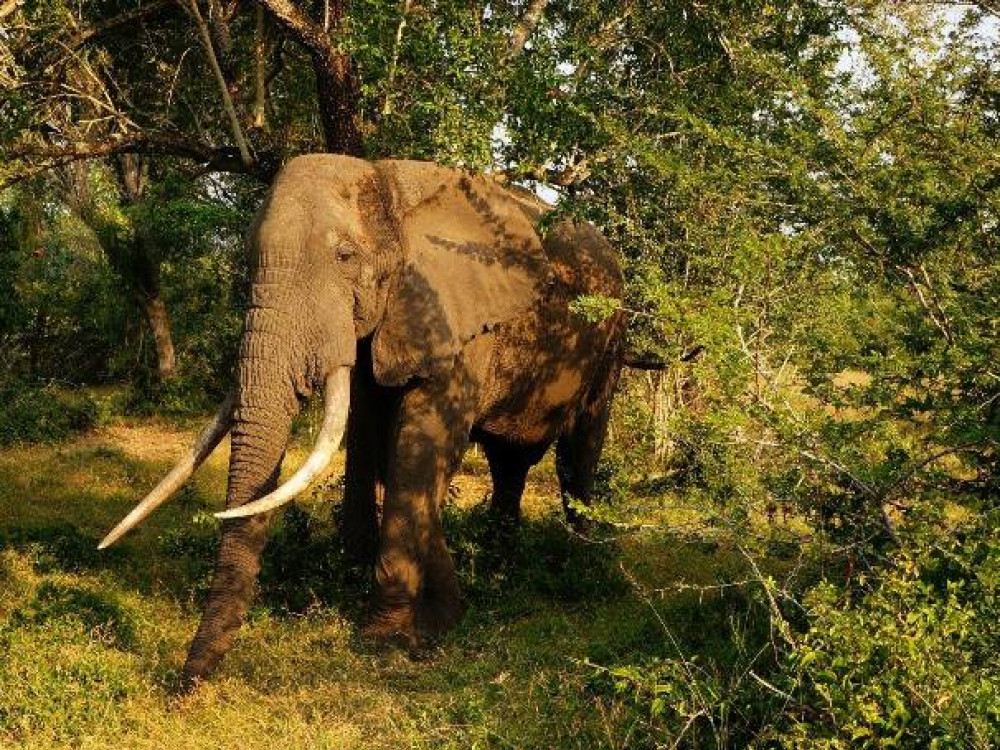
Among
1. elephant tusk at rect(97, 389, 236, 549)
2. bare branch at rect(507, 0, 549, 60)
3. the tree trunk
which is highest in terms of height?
bare branch at rect(507, 0, 549, 60)

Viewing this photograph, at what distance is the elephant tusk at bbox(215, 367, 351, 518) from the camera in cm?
590

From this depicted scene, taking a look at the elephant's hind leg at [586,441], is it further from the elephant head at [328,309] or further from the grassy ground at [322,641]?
the elephant head at [328,309]

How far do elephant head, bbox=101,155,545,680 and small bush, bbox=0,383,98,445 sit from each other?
347 inches

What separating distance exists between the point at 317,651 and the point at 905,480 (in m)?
3.63

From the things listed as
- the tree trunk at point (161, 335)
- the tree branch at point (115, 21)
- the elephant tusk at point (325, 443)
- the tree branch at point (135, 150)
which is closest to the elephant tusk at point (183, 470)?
the elephant tusk at point (325, 443)

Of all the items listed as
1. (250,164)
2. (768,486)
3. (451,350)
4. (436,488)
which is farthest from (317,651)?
(250,164)

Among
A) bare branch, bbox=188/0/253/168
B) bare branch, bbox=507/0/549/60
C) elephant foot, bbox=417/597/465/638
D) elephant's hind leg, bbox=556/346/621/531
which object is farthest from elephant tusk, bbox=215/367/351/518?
bare branch, bbox=507/0/549/60

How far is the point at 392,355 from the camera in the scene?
275 inches

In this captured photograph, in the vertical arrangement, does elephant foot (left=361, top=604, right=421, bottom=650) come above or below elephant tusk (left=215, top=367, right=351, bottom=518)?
below

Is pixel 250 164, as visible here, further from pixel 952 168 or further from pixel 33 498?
pixel 952 168

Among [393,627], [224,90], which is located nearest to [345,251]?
[393,627]

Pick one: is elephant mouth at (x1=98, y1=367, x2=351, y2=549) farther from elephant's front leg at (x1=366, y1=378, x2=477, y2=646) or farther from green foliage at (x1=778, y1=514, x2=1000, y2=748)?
green foliage at (x1=778, y1=514, x2=1000, y2=748)

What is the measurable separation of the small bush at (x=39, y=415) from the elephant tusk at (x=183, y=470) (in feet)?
28.2

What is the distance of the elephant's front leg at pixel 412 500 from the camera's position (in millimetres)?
7082
